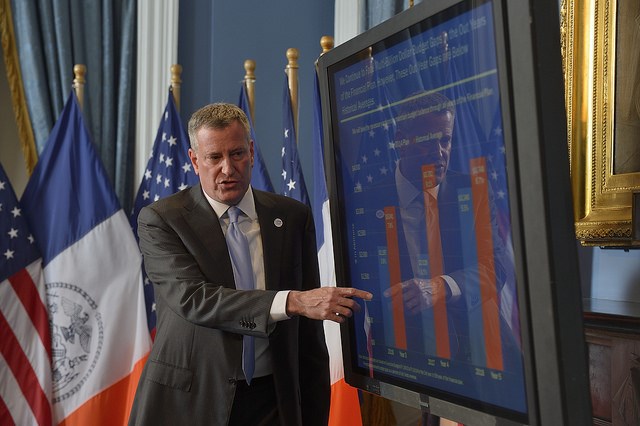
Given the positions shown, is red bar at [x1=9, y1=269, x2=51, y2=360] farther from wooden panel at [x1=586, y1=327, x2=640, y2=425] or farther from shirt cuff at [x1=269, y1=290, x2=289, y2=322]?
wooden panel at [x1=586, y1=327, x2=640, y2=425]

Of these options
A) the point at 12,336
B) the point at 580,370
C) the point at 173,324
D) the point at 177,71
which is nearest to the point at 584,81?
the point at 173,324

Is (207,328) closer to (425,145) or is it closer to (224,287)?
(224,287)

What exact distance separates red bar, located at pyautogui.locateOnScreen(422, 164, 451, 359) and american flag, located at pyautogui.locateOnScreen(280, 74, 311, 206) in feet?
8.57

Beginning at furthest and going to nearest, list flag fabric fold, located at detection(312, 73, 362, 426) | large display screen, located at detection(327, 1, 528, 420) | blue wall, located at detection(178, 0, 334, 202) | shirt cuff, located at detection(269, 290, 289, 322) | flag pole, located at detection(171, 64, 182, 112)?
1. blue wall, located at detection(178, 0, 334, 202)
2. flag pole, located at detection(171, 64, 182, 112)
3. flag fabric fold, located at detection(312, 73, 362, 426)
4. shirt cuff, located at detection(269, 290, 289, 322)
5. large display screen, located at detection(327, 1, 528, 420)

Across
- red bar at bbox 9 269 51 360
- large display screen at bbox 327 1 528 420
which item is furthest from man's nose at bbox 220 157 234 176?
red bar at bbox 9 269 51 360

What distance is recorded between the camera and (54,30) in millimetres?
4398

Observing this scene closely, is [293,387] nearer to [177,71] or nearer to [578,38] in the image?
[578,38]

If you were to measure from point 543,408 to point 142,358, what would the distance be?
3100mm

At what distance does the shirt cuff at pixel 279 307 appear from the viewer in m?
1.93

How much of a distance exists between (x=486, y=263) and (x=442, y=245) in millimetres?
121

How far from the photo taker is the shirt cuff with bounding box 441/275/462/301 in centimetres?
126

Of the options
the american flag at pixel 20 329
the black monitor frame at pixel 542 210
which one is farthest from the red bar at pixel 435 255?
the american flag at pixel 20 329

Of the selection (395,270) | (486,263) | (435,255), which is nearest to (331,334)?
(395,270)

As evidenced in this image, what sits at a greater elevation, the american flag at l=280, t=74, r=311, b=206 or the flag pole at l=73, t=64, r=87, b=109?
the flag pole at l=73, t=64, r=87, b=109
